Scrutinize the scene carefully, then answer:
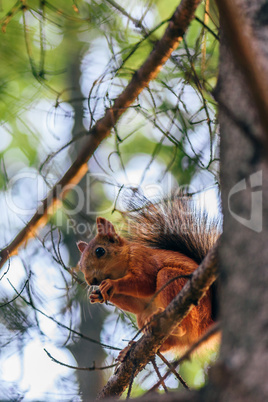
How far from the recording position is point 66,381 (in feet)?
8.83

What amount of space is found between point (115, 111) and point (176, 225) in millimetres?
718

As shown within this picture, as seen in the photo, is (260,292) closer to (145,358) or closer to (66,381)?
(145,358)

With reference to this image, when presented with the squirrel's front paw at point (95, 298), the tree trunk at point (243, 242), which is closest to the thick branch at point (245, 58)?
the tree trunk at point (243, 242)

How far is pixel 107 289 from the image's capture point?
85.4 inches

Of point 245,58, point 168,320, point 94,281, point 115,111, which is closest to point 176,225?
point 94,281

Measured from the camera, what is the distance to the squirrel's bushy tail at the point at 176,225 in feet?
7.89

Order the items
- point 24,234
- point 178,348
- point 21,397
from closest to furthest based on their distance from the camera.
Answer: point 21,397
point 24,234
point 178,348

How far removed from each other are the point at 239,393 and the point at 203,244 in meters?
1.79

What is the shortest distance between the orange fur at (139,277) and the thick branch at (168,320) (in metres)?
0.38

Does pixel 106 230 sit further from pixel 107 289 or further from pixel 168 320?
pixel 168 320

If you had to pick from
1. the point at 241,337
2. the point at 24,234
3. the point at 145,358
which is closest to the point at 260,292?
the point at 241,337

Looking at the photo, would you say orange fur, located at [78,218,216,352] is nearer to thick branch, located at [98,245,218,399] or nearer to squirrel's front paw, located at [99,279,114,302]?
squirrel's front paw, located at [99,279,114,302]

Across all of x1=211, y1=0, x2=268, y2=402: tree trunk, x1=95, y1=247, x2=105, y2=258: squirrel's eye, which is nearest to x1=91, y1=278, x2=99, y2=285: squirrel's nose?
x1=95, y1=247, x2=105, y2=258: squirrel's eye

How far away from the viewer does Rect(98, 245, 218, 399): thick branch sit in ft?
3.84
